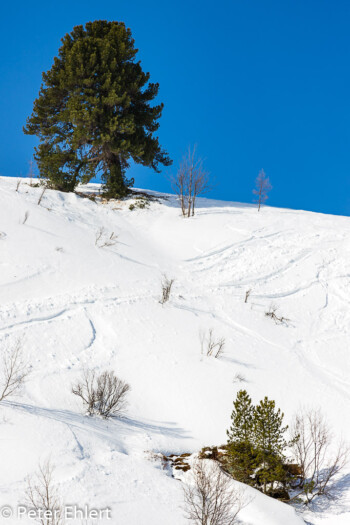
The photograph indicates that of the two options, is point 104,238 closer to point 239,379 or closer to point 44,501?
point 239,379

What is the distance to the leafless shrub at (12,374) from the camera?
6306mm

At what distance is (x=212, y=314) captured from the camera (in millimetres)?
11727

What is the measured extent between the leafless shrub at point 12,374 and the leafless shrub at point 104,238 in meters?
7.23

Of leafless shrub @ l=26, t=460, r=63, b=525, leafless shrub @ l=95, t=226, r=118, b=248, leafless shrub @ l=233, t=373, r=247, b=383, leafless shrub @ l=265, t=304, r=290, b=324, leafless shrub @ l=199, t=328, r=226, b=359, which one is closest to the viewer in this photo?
leafless shrub @ l=26, t=460, r=63, b=525

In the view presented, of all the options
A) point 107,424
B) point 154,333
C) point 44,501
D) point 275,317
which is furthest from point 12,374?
point 275,317

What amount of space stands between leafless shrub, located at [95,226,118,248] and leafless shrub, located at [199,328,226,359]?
268 inches

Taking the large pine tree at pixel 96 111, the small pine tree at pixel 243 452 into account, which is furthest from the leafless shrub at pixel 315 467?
the large pine tree at pixel 96 111

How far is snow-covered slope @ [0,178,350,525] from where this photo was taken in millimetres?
4703

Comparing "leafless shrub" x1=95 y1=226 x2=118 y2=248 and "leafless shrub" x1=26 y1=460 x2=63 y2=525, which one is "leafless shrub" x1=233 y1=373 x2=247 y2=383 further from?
"leafless shrub" x1=95 y1=226 x2=118 y2=248

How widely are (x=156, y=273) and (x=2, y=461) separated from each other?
31.9ft

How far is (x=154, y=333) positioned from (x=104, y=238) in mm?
7042

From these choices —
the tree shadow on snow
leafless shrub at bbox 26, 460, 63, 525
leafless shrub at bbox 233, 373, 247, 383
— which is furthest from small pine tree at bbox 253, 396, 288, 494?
leafless shrub at bbox 233, 373, 247, 383

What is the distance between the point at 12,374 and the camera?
23.0ft

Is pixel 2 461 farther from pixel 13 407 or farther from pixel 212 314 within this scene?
pixel 212 314
